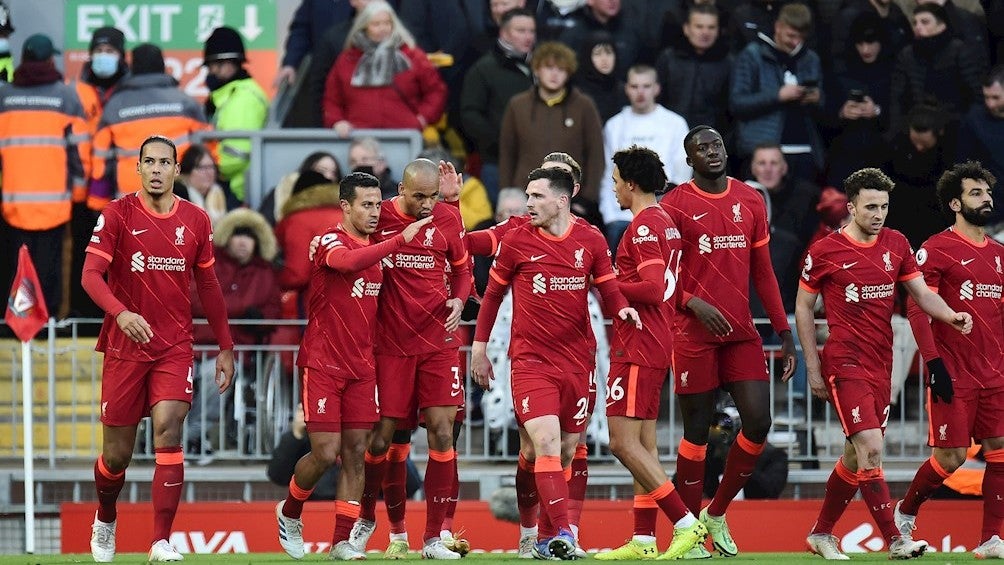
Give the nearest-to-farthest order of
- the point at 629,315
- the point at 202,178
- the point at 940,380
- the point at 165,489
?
the point at 629,315
the point at 165,489
the point at 940,380
the point at 202,178

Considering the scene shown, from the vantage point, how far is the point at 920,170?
17547 millimetres

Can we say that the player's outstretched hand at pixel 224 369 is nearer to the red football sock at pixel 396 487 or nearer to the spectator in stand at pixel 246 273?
the red football sock at pixel 396 487

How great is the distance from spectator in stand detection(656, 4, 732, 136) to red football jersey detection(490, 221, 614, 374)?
253 inches

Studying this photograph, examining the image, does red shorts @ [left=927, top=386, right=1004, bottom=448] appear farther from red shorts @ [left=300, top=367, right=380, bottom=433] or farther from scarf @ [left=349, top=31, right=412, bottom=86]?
scarf @ [left=349, top=31, right=412, bottom=86]

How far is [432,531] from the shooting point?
12258 mm

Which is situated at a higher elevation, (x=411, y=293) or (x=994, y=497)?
(x=411, y=293)

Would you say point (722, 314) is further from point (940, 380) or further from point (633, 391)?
point (940, 380)

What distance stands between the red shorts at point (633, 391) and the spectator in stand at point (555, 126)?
5.49 metres

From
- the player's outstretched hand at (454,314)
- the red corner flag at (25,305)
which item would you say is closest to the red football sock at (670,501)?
the player's outstretched hand at (454,314)

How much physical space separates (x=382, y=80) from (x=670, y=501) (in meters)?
7.37

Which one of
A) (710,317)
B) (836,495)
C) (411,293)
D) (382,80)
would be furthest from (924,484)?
(382,80)

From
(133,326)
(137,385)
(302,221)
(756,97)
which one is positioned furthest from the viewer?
(756,97)

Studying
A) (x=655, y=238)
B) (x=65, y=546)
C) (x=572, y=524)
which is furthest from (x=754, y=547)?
(x=65, y=546)

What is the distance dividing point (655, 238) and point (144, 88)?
289 inches
